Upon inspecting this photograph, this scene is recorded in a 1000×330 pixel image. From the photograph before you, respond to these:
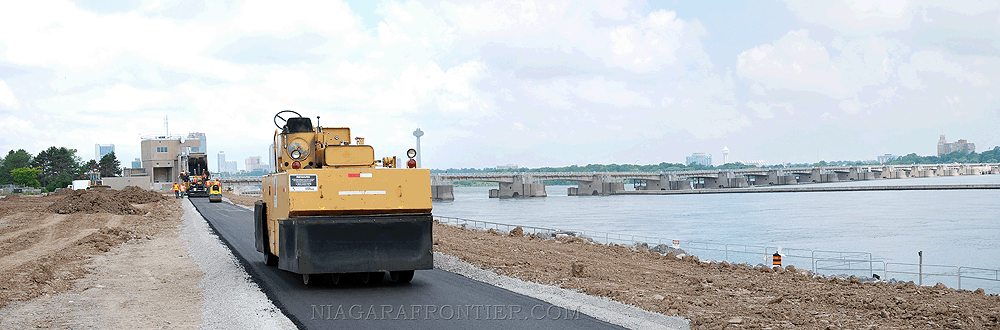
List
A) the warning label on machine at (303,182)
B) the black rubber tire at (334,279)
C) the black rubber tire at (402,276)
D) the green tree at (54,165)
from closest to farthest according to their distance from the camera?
the warning label on machine at (303,182) → the black rubber tire at (334,279) → the black rubber tire at (402,276) → the green tree at (54,165)

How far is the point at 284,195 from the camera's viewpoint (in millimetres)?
12594

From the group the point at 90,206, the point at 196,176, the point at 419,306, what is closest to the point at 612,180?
the point at 196,176

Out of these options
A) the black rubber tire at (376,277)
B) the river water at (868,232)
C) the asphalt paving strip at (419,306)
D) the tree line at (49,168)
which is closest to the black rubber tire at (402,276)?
the asphalt paving strip at (419,306)

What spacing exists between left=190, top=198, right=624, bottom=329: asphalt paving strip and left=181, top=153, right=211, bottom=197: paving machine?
60.0m

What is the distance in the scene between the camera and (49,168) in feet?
493

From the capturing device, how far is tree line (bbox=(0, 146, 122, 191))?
139 metres

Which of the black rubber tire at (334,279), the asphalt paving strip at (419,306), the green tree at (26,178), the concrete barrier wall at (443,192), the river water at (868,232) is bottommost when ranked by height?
the river water at (868,232)

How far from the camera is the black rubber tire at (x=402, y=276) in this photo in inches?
532

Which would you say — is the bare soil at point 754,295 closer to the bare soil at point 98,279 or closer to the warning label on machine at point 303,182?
the warning label on machine at point 303,182

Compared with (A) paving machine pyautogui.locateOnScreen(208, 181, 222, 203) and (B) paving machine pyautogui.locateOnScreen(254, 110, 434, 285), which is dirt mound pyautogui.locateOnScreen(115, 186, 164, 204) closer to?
(A) paving machine pyautogui.locateOnScreen(208, 181, 222, 203)

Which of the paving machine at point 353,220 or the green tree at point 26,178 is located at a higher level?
the green tree at point 26,178

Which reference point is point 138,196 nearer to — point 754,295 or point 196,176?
point 196,176

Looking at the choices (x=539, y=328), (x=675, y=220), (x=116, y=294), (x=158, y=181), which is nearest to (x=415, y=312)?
(x=539, y=328)

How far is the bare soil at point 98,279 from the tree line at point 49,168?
125753 mm
